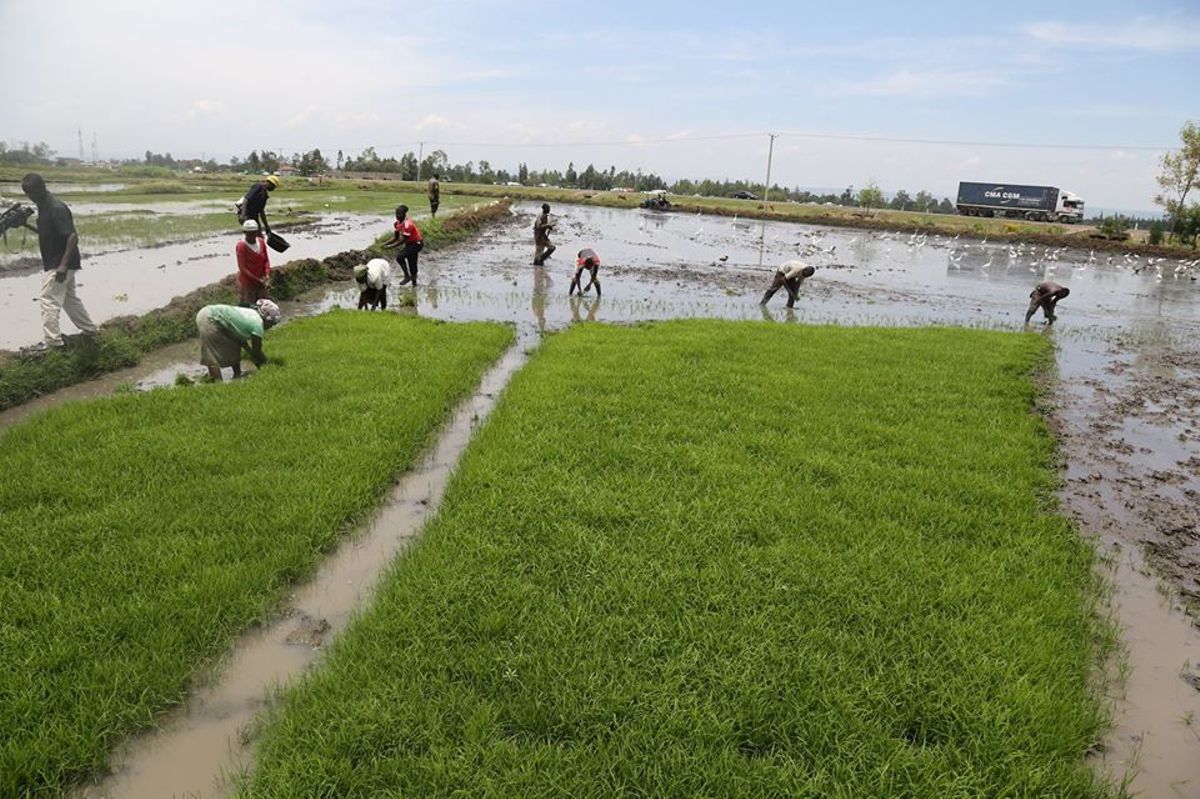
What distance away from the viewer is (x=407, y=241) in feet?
46.6

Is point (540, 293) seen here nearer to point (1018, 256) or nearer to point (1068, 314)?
point (1068, 314)

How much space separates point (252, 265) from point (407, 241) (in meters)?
5.33

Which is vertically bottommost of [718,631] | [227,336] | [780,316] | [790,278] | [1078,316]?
[718,631]

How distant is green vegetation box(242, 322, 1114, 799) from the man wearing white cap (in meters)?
5.99

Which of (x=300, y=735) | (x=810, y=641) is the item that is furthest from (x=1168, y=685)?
(x=300, y=735)

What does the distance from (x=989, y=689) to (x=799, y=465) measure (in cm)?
267

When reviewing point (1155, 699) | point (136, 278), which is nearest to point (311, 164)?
point (136, 278)

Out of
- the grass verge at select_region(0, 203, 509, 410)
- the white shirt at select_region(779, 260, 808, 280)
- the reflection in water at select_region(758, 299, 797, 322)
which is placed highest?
the white shirt at select_region(779, 260, 808, 280)

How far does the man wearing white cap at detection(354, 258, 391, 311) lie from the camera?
1154 cm

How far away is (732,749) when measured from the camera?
2.99m

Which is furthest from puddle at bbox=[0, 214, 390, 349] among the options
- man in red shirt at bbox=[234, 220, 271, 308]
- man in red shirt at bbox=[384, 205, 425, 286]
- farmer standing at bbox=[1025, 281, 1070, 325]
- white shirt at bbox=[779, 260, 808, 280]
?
farmer standing at bbox=[1025, 281, 1070, 325]

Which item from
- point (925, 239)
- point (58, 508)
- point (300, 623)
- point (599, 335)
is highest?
point (925, 239)

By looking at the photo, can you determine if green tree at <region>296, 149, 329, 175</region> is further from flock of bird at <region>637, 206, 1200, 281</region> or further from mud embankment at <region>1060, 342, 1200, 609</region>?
mud embankment at <region>1060, 342, 1200, 609</region>

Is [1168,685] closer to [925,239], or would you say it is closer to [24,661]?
[24,661]
